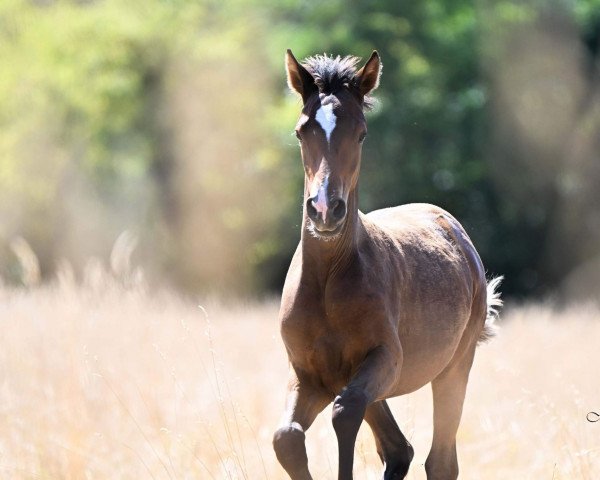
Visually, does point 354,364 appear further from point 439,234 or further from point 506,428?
point 506,428

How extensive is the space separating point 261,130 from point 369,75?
2341cm

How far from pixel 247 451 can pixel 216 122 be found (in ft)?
71.5

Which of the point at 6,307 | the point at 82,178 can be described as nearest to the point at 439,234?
the point at 6,307

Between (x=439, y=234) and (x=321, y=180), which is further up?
(x=321, y=180)

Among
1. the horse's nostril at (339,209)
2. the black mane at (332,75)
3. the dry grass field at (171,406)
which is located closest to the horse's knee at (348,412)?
the horse's nostril at (339,209)

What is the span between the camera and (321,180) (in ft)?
16.5

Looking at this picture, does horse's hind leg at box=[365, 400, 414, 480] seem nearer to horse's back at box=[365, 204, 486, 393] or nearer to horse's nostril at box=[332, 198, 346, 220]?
horse's back at box=[365, 204, 486, 393]

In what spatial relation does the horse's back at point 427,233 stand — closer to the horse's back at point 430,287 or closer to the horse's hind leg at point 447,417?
the horse's back at point 430,287

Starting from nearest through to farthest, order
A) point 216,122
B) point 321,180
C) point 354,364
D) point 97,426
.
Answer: point 321,180 → point 354,364 → point 97,426 → point 216,122

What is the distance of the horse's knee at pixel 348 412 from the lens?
4.97 meters

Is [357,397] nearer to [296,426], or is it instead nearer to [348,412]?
[348,412]

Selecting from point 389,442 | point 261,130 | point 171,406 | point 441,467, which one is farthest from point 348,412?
point 261,130

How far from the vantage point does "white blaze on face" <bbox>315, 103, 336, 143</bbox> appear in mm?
5191

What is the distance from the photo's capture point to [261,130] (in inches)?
1137
